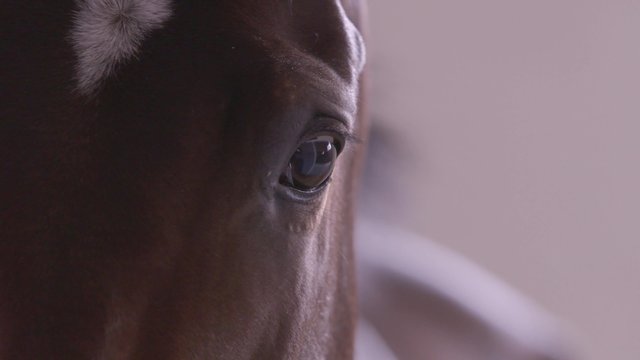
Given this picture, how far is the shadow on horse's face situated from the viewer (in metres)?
0.46

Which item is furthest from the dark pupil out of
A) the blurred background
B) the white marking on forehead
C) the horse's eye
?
the blurred background

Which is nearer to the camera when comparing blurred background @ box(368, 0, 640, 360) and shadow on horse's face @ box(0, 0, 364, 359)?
shadow on horse's face @ box(0, 0, 364, 359)

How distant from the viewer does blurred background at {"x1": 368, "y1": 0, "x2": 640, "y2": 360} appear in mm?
2311

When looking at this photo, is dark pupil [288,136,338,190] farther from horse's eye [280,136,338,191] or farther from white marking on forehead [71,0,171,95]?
white marking on forehead [71,0,171,95]

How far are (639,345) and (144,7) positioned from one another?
6.91 feet

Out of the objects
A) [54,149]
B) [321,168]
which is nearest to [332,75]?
[321,168]

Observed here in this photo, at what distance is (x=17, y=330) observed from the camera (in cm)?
46

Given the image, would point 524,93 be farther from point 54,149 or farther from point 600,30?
point 54,149

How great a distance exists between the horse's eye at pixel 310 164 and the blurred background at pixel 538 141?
5.77ft

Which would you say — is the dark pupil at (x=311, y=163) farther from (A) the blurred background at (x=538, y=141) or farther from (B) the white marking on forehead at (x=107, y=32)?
(A) the blurred background at (x=538, y=141)

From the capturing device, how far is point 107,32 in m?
0.47

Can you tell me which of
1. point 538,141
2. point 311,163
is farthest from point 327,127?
point 538,141

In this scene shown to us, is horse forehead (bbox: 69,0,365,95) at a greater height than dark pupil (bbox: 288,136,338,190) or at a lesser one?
greater

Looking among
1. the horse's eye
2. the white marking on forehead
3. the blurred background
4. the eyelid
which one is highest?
the white marking on forehead
